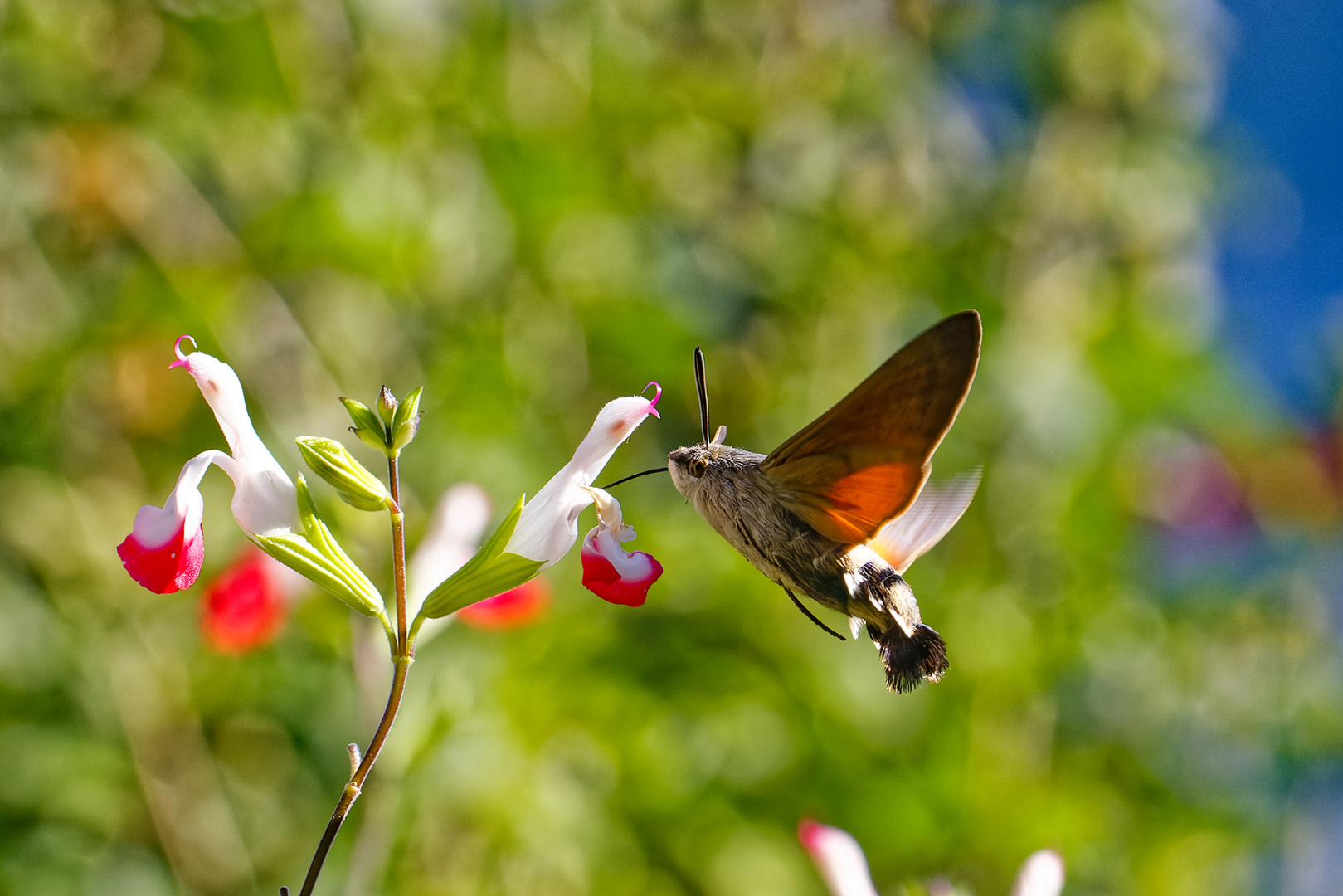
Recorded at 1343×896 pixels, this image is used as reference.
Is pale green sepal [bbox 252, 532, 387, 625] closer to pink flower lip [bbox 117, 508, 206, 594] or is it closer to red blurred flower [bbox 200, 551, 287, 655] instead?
pink flower lip [bbox 117, 508, 206, 594]

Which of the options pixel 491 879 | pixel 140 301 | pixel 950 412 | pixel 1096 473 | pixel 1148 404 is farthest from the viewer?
pixel 1148 404

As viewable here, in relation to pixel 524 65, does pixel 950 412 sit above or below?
above

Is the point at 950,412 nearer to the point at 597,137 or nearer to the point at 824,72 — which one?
the point at 597,137

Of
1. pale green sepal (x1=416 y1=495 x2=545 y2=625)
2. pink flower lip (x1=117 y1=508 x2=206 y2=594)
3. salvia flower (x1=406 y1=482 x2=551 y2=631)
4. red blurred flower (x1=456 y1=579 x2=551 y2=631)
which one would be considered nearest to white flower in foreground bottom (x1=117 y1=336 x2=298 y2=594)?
pink flower lip (x1=117 y1=508 x2=206 y2=594)

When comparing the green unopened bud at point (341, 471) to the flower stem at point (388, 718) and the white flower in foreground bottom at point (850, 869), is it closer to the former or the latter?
the flower stem at point (388, 718)

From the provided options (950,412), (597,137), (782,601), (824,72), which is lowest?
(782,601)

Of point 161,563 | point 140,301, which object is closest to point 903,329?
point 140,301
